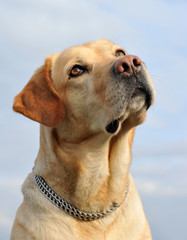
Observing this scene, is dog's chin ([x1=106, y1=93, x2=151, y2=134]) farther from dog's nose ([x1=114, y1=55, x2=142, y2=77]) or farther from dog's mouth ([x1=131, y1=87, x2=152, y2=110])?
dog's nose ([x1=114, y1=55, x2=142, y2=77])

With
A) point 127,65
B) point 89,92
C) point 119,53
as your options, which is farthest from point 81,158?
point 119,53

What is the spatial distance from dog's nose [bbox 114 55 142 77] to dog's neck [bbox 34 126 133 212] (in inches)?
37.7

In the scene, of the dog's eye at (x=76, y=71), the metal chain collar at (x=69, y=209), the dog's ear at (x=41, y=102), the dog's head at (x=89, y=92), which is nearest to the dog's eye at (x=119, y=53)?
the dog's head at (x=89, y=92)

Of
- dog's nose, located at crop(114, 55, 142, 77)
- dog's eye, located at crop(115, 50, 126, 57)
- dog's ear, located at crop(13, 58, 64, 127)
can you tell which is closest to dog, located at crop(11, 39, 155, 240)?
dog's ear, located at crop(13, 58, 64, 127)

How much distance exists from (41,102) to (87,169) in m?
1.15

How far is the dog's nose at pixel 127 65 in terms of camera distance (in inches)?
208

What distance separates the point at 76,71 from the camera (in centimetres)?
618

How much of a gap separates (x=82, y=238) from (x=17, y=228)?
3.44 feet

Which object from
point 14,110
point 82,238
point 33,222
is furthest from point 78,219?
point 14,110

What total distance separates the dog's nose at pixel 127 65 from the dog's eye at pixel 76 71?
0.87m

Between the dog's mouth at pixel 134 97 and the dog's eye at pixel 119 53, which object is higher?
the dog's eye at pixel 119 53

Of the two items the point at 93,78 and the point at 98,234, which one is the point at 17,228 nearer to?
the point at 98,234

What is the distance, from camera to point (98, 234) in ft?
19.4

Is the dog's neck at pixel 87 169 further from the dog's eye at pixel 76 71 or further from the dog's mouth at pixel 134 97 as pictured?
the dog's eye at pixel 76 71
